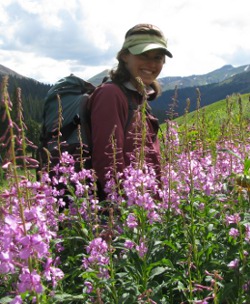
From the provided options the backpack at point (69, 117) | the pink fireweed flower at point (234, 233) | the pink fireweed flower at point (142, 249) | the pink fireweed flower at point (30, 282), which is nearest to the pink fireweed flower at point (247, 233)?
the pink fireweed flower at point (234, 233)

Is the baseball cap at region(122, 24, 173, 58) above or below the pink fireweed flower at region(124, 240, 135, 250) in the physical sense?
above

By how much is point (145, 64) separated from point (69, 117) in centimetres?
124

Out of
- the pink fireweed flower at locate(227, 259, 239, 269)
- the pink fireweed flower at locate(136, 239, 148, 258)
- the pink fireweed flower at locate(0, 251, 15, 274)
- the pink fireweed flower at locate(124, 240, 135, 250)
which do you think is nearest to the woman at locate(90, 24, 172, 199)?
the pink fireweed flower at locate(124, 240, 135, 250)

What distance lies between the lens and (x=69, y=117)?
15.9 ft

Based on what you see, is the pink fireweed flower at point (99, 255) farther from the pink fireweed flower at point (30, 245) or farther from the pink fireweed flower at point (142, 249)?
the pink fireweed flower at point (30, 245)

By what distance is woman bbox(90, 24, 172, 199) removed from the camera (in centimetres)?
462

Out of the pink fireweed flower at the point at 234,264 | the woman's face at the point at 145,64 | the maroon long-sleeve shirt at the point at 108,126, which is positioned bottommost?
the pink fireweed flower at the point at 234,264

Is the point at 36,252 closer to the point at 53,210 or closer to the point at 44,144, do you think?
the point at 53,210

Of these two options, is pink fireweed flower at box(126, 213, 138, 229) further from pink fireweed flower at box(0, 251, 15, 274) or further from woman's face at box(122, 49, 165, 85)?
woman's face at box(122, 49, 165, 85)

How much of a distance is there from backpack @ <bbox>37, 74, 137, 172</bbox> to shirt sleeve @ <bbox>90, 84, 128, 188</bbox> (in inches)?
5.5

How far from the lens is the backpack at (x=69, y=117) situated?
15.6ft

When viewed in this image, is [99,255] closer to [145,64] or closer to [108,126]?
[108,126]

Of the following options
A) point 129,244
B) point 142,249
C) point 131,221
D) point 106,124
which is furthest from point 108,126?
point 142,249

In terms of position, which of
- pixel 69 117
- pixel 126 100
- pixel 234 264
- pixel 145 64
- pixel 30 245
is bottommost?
pixel 234 264
